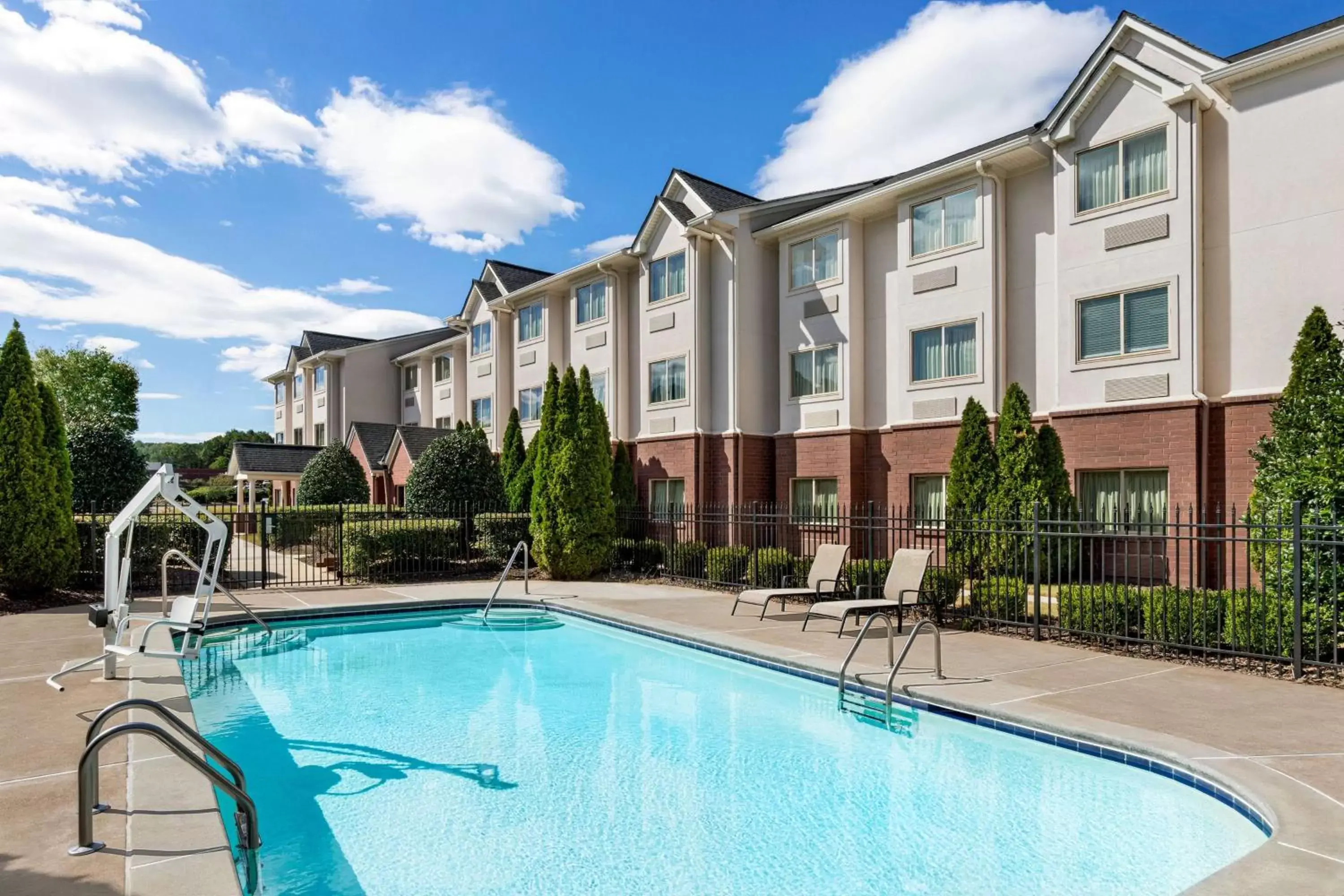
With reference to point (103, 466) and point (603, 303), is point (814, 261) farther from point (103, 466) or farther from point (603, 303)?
point (103, 466)

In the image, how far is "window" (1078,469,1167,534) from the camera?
14289 millimetres

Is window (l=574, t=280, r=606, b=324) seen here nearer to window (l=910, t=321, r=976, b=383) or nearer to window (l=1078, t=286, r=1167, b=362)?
window (l=910, t=321, r=976, b=383)

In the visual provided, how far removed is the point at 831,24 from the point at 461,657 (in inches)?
475

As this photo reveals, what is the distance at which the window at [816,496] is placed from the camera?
63.5ft

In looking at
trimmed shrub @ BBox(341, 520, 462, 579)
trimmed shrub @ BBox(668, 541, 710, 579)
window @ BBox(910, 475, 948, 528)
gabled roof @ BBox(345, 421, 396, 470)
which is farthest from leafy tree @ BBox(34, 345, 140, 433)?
window @ BBox(910, 475, 948, 528)

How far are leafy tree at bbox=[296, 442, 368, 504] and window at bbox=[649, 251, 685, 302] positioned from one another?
45.3 feet

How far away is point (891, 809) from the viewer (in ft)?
18.6

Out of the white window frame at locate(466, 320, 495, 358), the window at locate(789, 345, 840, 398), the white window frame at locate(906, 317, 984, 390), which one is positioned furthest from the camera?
the white window frame at locate(466, 320, 495, 358)

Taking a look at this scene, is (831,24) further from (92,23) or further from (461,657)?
(461,657)

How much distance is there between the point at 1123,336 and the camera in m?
14.7

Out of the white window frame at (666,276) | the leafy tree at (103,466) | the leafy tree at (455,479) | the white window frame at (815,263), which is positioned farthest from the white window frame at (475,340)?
the white window frame at (815,263)

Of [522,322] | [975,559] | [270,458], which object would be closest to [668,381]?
[522,322]

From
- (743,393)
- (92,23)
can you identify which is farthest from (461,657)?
(743,393)

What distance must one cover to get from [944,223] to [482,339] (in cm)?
1920
